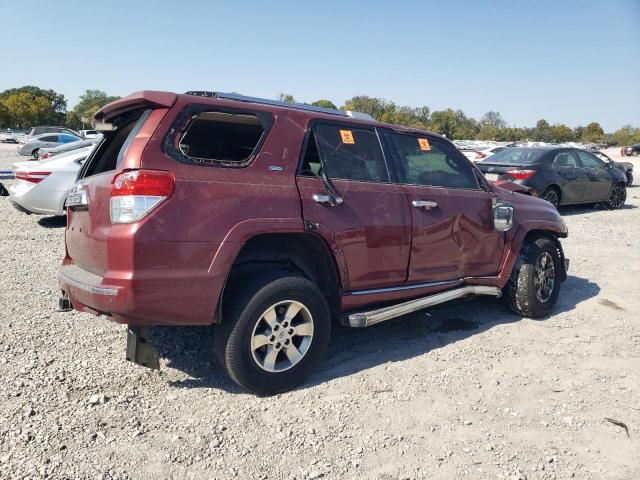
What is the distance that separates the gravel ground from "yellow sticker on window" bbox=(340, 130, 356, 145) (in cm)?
171

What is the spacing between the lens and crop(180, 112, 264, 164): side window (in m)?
Answer: 3.53

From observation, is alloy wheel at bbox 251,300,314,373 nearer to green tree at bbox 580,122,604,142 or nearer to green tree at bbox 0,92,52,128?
green tree at bbox 0,92,52,128

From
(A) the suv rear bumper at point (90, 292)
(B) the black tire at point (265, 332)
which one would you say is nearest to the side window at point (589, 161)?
(B) the black tire at point (265, 332)

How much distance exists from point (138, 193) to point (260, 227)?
2.48 feet

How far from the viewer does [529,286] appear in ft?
16.9

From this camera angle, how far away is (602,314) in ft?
18.3

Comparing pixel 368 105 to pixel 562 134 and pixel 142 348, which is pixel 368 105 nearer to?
pixel 562 134

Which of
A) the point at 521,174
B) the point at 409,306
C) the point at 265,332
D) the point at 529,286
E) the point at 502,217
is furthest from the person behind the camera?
the point at 521,174

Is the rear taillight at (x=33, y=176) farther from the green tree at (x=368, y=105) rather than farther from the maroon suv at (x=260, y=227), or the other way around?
the green tree at (x=368, y=105)

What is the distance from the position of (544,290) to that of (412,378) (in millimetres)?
2275

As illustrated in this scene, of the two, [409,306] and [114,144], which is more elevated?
[114,144]

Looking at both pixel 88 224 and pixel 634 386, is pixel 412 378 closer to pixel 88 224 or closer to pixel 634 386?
pixel 634 386

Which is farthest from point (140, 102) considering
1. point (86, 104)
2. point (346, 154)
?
point (86, 104)

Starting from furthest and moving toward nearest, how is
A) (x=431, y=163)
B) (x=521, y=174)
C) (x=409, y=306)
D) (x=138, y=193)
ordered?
(x=521, y=174), (x=431, y=163), (x=409, y=306), (x=138, y=193)
